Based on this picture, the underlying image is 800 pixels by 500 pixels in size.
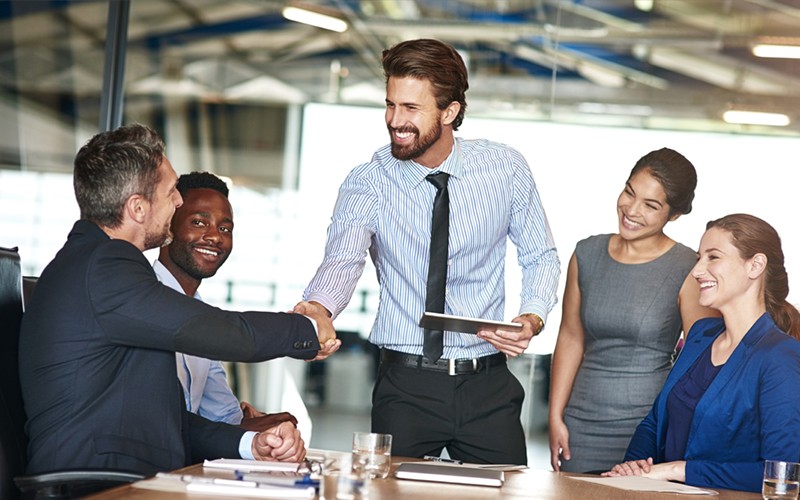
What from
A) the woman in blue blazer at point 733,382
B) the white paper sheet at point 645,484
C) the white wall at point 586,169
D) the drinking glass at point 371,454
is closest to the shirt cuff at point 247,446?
the drinking glass at point 371,454

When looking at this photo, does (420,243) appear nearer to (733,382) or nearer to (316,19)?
(733,382)

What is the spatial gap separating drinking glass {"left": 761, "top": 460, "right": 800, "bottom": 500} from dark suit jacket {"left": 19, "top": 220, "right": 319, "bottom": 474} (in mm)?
1189

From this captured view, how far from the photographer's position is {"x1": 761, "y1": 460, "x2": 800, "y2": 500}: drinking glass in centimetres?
226

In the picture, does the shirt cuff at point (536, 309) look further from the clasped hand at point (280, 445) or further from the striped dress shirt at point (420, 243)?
the clasped hand at point (280, 445)

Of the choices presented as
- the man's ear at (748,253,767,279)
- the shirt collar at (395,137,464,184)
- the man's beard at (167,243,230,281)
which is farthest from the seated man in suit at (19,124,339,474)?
the man's ear at (748,253,767,279)

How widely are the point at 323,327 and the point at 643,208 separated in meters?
1.37

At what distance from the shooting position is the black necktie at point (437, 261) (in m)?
3.14

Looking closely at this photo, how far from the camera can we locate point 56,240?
5.74m

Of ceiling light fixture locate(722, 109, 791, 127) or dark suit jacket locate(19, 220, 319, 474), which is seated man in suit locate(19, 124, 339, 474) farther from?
ceiling light fixture locate(722, 109, 791, 127)

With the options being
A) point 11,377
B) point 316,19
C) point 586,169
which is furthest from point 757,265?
point 316,19

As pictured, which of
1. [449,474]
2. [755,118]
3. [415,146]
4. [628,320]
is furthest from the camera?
[755,118]

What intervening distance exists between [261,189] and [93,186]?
10.1 ft

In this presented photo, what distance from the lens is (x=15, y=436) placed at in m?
2.45

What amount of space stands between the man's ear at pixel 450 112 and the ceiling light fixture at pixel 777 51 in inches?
104
